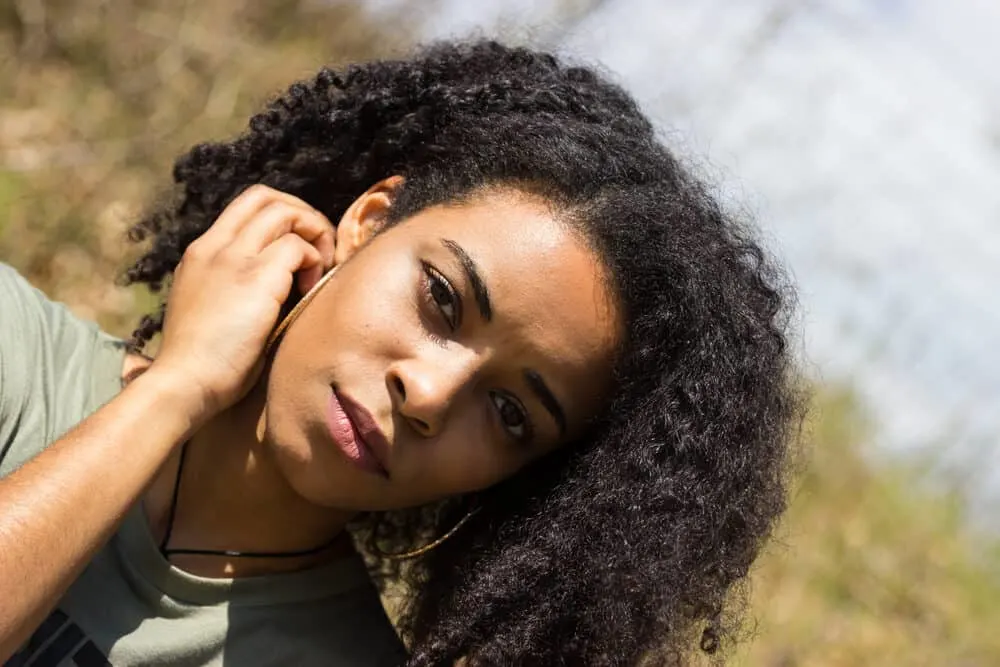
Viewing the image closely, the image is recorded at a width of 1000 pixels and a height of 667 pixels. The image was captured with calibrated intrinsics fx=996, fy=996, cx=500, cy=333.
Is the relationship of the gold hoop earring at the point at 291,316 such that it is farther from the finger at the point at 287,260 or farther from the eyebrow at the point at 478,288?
the eyebrow at the point at 478,288

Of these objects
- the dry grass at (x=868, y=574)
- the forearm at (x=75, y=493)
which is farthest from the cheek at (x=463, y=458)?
the dry grass at (x=868, y=574)

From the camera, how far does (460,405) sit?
1.86m

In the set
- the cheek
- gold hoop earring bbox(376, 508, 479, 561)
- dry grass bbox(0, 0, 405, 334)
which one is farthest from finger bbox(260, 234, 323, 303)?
dry grass bbox(0, 0, 405, 334)

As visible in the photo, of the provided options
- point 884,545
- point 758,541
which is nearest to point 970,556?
point 884,545

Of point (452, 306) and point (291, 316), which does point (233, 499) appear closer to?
point (291, 316)

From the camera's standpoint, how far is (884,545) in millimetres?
4211

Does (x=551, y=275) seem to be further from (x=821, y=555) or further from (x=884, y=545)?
(x=884, y=545)

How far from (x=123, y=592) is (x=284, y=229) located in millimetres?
770

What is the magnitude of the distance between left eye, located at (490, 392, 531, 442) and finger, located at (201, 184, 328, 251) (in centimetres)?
60

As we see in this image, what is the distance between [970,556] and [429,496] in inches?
131

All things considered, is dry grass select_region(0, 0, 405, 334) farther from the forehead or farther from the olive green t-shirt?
the forehead

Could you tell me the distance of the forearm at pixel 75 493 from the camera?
4.70 feet

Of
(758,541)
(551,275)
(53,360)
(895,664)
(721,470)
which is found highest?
(551,275)

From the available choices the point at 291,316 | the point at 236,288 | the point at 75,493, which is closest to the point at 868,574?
the point at 291,316
